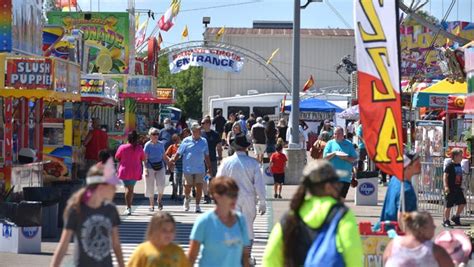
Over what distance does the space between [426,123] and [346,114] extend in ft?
46.3

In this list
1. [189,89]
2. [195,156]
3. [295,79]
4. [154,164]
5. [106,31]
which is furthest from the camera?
[189,89]

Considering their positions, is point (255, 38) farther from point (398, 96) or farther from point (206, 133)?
point (398, 96)

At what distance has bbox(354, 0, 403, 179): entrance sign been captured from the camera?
1002cm

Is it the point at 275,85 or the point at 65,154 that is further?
the point at 275,85

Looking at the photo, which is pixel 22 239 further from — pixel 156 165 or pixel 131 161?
pixel 156 165

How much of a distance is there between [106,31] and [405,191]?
2935 cm

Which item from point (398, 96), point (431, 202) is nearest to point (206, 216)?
point (398, 96)

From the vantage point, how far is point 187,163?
19.9 meters

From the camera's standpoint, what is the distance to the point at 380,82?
10.1m

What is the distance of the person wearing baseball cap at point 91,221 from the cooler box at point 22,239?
21.6 feet

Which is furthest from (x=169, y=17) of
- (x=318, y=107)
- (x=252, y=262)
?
(x=252, y=262)

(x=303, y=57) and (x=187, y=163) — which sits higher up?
(x=303, y=57)

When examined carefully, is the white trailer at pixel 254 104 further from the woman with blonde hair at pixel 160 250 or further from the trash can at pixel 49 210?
the woman with blonde hair at pixel 160 250

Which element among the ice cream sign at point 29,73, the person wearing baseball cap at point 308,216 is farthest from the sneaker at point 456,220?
the person wearing baseball cap at point 308,216
